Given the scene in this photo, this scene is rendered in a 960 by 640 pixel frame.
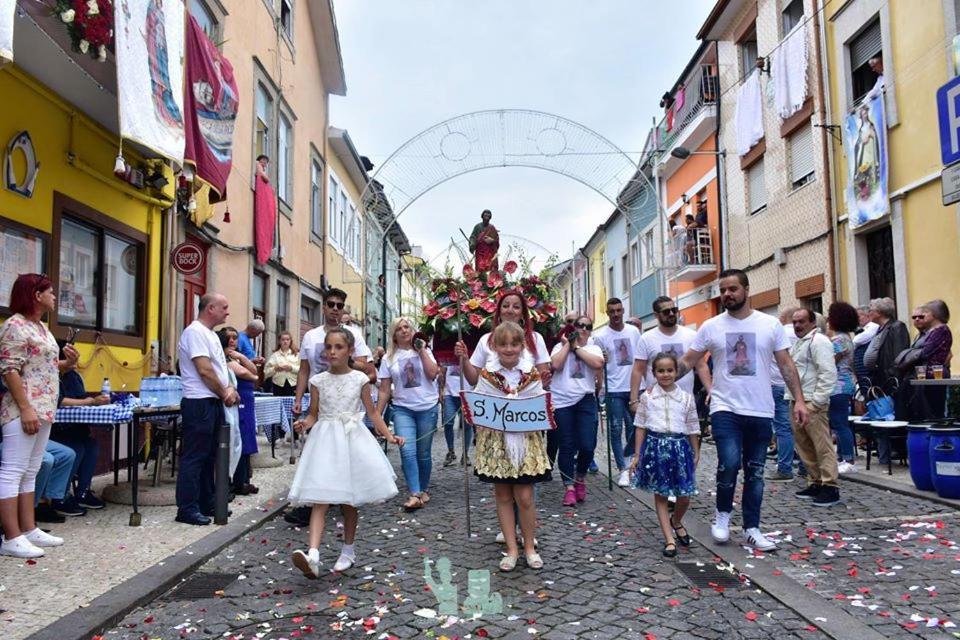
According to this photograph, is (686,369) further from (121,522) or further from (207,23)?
(207,23)

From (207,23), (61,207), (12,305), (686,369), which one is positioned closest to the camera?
(12,305)

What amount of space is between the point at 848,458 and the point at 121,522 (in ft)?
24.6

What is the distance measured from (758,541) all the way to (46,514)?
5.52 metres

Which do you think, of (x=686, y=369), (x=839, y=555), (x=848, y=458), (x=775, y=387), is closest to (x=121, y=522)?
(x=686, y=369)

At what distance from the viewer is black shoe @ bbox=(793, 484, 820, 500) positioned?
6.99 m

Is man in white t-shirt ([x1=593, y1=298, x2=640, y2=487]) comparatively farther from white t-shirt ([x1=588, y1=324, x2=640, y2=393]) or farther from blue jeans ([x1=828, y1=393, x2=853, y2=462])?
blue jeans ([x1=828, y1=393, x2=853, y2=462])

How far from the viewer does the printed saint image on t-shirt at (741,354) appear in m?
5.27

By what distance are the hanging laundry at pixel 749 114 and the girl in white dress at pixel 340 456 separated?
48.3 feet

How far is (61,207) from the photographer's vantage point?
775 cm

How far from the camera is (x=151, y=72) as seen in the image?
748 cm

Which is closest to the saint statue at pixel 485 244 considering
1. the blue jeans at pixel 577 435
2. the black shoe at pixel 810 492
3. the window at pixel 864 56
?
the blue jeans at pixel 577 435

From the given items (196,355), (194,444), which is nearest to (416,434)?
(194,444)

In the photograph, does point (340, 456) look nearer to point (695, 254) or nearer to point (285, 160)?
point (285, 160)

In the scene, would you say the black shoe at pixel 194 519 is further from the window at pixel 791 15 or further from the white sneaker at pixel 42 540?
the window at pixel 791 15
